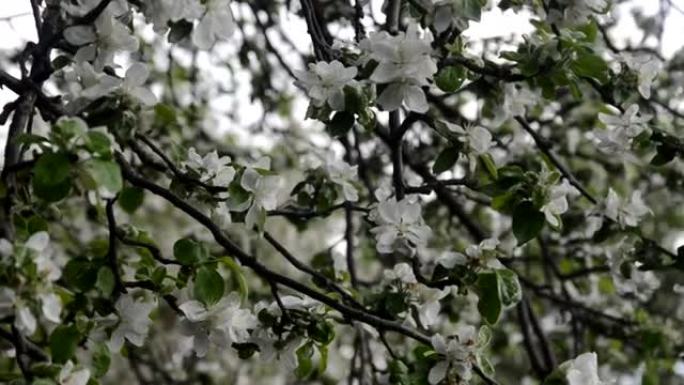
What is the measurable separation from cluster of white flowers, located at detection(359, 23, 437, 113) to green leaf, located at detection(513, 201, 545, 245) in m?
0.15

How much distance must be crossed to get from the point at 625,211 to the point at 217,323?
65cm

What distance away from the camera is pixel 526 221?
1097 millimetres

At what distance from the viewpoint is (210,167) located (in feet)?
3.55

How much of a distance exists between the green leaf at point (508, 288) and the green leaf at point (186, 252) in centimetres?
31

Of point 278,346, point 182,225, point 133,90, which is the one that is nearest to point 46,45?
point 133,90

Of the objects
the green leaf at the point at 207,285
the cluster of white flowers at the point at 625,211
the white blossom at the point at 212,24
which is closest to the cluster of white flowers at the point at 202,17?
the white blossom at the point at 212,24

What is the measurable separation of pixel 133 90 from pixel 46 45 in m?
0.15

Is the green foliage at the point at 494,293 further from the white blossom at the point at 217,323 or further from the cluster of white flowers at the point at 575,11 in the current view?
the cluster of white flowers at the point at 575,11

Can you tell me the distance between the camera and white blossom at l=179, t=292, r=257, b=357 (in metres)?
1.08

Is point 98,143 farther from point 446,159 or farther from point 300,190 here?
point 300,190

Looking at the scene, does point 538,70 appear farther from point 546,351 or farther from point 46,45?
point 546,351

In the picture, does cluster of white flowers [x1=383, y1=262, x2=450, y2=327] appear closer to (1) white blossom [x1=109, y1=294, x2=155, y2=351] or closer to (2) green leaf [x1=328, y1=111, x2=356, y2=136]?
(2) green leaf [x1=328, y1=111, x2=356, y2=136]

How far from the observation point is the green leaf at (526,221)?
1087mm

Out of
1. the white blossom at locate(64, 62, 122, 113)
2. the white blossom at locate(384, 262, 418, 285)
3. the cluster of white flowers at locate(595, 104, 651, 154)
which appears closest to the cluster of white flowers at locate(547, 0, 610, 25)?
the cluster of white flowers at locate(595, 104, 651, 154)
